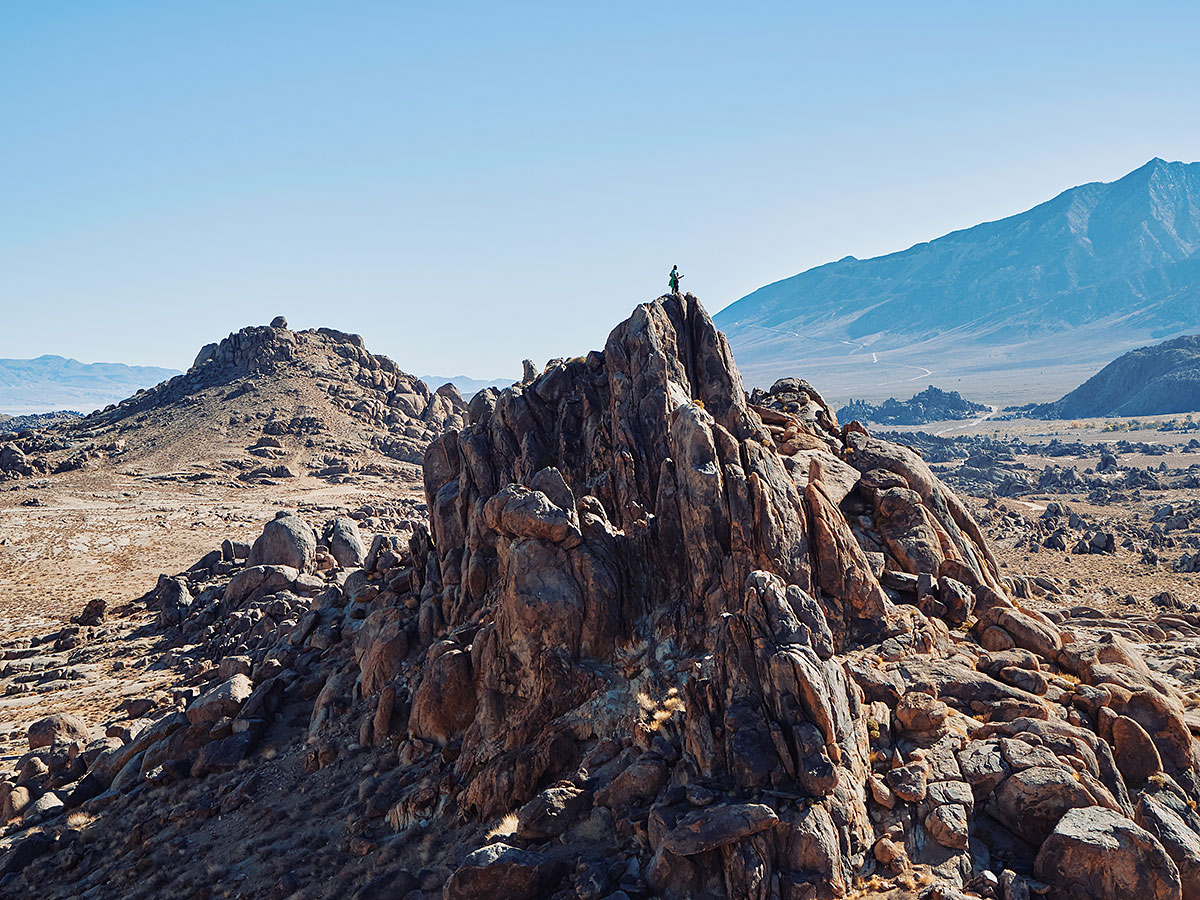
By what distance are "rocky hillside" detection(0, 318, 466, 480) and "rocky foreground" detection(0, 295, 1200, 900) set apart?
8580cm

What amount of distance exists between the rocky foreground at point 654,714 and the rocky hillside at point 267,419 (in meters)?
85.8

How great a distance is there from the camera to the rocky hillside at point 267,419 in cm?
11231

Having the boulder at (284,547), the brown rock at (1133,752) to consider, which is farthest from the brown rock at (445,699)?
the boulder at (284,547)

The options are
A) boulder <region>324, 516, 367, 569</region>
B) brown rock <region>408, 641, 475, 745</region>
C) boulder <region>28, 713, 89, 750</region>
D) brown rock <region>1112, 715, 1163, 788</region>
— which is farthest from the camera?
boulder <region>324, 516, 367, 569</region>

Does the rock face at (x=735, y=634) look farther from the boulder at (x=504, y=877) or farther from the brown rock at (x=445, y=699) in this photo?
the boulder at (x=504, y=877)

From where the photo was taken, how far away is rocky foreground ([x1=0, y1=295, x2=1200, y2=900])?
55.7 ft

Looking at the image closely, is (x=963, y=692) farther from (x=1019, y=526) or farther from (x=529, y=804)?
(x=1019, y=526)

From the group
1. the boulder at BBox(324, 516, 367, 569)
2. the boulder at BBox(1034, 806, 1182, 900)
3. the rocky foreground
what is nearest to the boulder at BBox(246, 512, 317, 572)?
the boulder at BBox(324, 516, 367, 569)

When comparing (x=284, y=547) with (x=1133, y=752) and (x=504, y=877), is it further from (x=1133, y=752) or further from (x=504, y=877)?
(x=1133, y=752)

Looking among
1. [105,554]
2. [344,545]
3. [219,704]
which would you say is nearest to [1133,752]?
[219,704]

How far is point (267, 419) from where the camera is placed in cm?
12575

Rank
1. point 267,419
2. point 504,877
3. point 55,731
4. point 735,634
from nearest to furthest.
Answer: point 504,877 → point 735,634 → point 55,731 → point 267,419

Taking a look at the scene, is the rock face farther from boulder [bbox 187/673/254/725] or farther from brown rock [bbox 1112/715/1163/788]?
boulder [bbox 187/673/254/725]

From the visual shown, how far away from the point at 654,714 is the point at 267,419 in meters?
119
